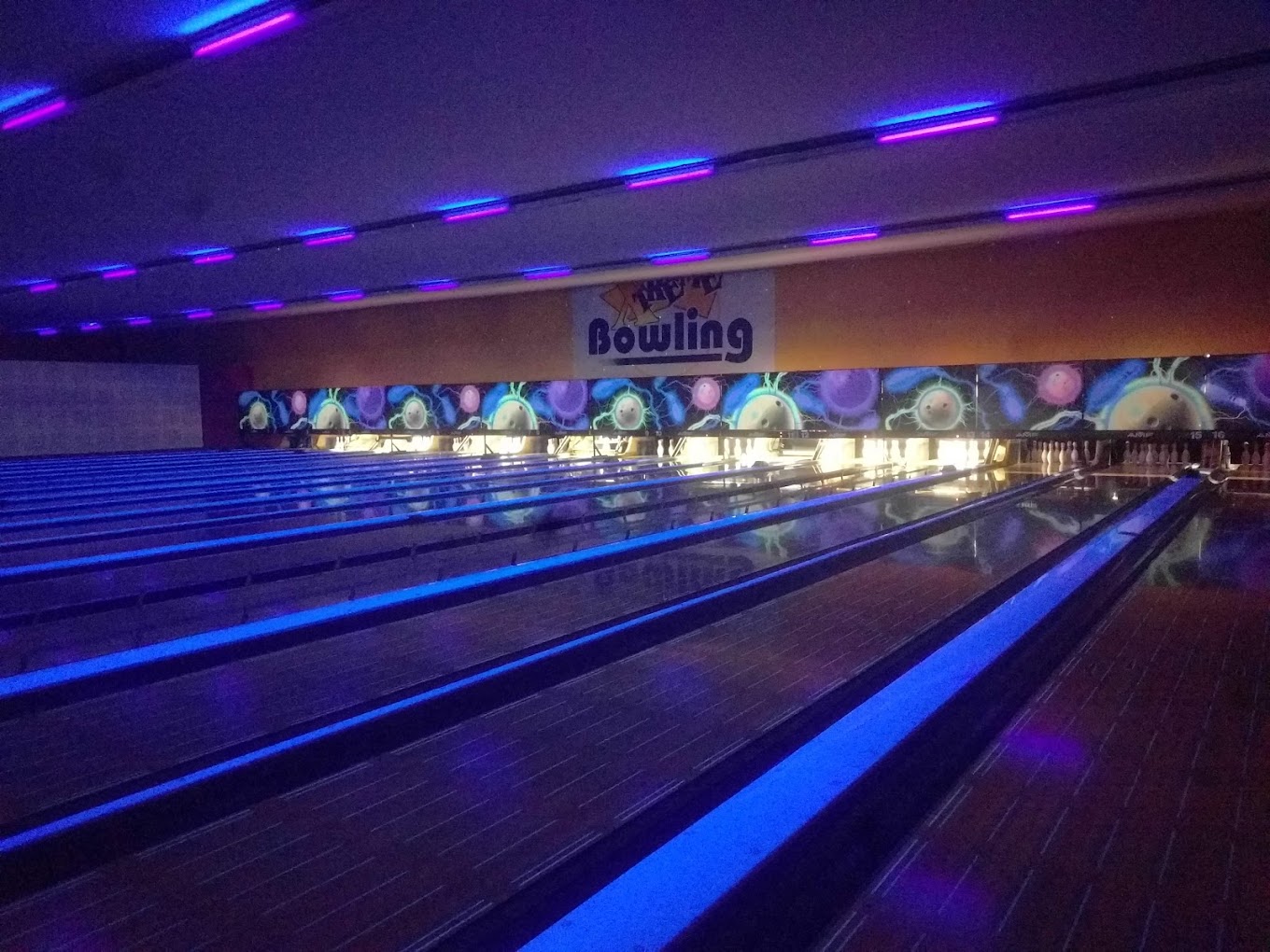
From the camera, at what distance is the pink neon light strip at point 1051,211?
6.03m

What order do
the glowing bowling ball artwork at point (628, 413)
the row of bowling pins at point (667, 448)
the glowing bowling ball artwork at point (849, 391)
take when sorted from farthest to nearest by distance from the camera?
1. the row of bowling pins at point (667, 448)
2. the glowing bowling ball artwork at point (628, 413)
3. the glowing bowling ball artwork at point (849, 391)

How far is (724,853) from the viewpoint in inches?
44.8

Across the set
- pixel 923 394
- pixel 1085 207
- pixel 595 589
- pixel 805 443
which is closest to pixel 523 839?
pixel 595 589

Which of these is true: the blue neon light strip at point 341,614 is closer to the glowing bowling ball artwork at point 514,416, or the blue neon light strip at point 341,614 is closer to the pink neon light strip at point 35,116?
the pink neon light strip at point 35,116

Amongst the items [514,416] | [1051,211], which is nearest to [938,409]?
[1051,211]

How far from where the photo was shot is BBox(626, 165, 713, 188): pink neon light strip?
4.91 m

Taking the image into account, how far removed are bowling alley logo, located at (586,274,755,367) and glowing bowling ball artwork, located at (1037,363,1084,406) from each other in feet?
9.23

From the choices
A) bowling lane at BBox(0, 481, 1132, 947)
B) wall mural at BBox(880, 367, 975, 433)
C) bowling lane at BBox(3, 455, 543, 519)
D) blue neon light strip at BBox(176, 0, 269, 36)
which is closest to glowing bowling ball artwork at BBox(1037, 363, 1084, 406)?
wall mural at BBox(880, 367, 975, 433)

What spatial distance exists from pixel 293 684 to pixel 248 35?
232 centimetres

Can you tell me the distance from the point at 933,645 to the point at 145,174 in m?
4.80

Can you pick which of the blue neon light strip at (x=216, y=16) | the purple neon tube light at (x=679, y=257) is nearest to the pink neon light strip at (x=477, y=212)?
the purple neon tube light at (x=679, y=257)

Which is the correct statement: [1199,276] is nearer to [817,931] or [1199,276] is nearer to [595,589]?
[595,589]

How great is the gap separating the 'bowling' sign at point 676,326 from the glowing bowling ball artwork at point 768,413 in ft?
1.17

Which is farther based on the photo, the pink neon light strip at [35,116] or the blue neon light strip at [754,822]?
the pink neon light strip at [35,116]
